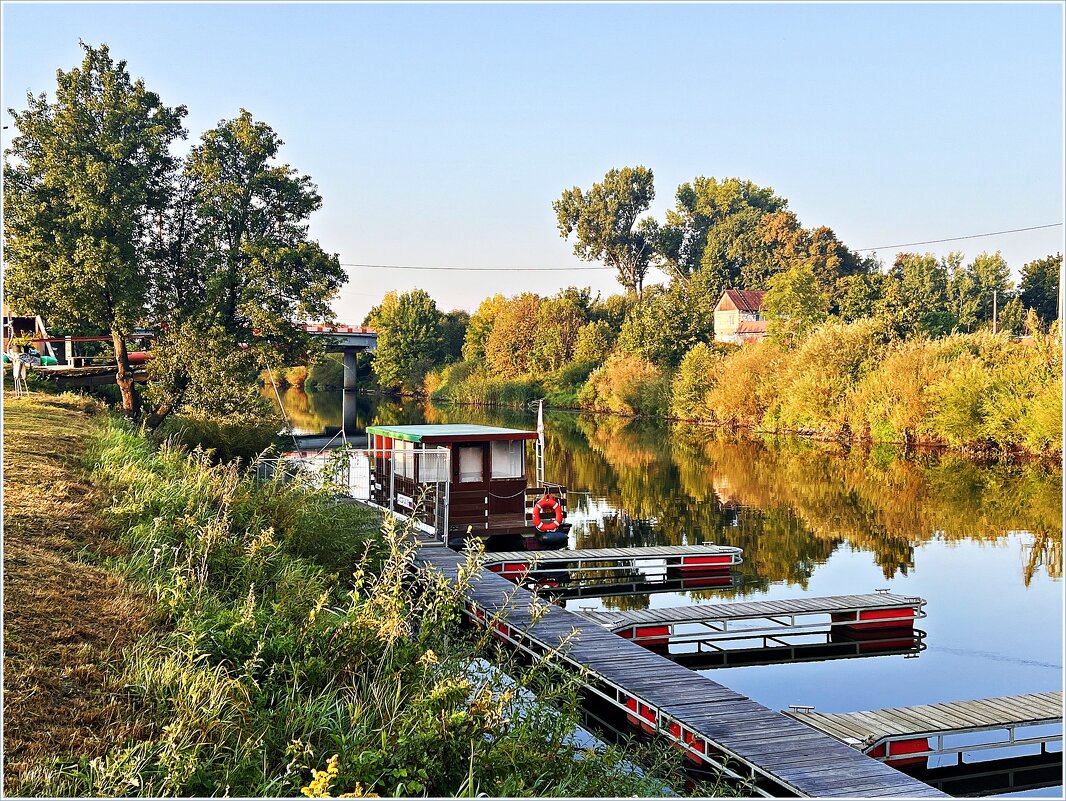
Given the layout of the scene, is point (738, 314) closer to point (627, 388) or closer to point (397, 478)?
point (627, 388)

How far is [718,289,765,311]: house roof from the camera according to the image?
7456 cm

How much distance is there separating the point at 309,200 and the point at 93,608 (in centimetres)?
2170

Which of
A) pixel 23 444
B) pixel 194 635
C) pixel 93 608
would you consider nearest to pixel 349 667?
pixel 194 635

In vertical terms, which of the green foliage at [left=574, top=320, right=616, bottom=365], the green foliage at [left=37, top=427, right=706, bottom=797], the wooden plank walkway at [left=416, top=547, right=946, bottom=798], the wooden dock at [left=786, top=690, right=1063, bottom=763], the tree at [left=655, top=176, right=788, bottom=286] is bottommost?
the wooden dock at [left=786, top=690, right=1063, bottom=763]

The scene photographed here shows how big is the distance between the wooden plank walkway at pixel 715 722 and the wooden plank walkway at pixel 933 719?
0.77m

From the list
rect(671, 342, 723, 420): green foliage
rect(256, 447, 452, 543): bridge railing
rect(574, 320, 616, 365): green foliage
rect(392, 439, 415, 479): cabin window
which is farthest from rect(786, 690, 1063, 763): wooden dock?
rect(574, 320, 616, 365): green foliage

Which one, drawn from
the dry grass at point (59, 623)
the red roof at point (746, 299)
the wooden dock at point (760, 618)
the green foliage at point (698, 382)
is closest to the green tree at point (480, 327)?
the red roof at point (746, 299)

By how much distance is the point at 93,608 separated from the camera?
25.3 feet

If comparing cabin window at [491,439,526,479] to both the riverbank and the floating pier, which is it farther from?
the riverbank

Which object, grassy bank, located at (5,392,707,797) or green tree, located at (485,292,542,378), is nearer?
grassy bank, located at (5,392,707,797)

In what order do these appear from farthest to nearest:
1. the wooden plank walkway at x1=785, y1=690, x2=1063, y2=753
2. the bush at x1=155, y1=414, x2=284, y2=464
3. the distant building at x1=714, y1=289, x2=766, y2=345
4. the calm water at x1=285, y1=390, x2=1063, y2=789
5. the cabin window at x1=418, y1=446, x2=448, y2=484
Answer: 1. the distant building at x1=714, y1=289, x2=766, y2=345
2. the bush at x1=155, y1=414, x2=284, y2=464
3. the cabin window at x1=418, y1=446, x2=448, y2=484
4. the calm water at x1=285, y1=390, x2=1063, y2=789
5. the wooden plank walkway at x1=785, y1=690, x2=1063, y2=753

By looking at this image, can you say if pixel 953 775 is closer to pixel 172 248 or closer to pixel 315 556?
pixel 315 556

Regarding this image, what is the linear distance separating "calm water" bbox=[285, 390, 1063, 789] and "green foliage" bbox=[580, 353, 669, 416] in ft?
49.6

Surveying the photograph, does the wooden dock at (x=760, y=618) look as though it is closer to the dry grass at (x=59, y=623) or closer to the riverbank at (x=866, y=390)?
the dry grass at (x=59, y=623)
